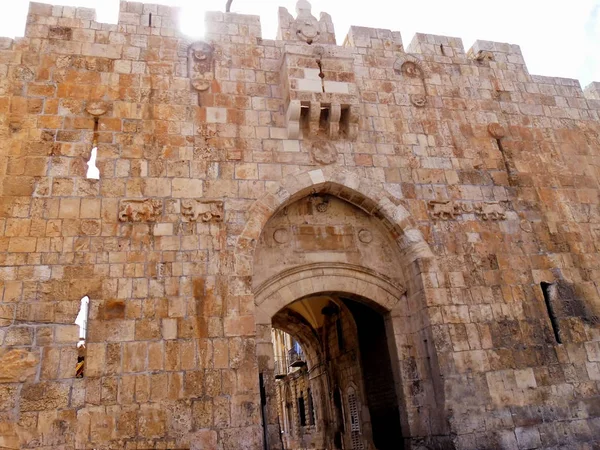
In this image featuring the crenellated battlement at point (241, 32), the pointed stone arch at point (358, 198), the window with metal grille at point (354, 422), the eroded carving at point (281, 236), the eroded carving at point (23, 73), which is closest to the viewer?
the eroded carving at point (23, 73)

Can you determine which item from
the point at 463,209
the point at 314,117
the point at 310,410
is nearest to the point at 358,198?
the point at 314,117

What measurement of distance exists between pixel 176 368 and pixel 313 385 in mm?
8838

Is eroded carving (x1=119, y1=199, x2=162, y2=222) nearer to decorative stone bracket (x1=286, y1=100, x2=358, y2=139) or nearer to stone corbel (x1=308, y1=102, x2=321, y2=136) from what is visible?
decorative stone bracket (x1=286, y1=100, x2=358, y2=139)

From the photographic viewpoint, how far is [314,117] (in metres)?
7.09

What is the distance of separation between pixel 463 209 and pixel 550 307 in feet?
6.18

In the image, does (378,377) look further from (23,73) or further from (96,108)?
(23,73)

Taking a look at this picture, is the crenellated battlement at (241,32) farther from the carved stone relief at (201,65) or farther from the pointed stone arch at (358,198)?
the pointed stone arch at (358,198)

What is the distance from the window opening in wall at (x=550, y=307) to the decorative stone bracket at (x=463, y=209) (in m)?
1.18

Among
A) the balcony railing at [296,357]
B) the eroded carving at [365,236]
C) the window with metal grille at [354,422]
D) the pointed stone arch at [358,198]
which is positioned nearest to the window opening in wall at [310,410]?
the balcony railing at [296,357]

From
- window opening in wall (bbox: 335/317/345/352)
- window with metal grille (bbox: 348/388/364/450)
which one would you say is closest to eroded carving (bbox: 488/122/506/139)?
window opening in wall (bbox: 335/317/345/352)

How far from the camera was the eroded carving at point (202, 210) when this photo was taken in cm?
629

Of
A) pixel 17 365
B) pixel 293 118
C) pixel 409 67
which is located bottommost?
pixel 17 365

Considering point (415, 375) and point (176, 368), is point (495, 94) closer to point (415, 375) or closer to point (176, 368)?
point (415, 375)

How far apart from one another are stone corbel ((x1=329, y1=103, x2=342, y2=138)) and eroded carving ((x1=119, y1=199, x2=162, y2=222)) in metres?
2.72
